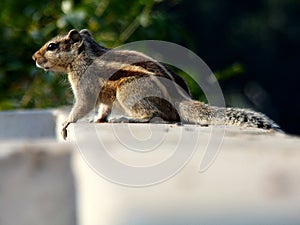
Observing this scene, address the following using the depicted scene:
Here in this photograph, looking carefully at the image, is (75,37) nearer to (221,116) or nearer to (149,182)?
(221,116)

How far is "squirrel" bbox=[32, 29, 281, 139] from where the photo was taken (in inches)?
129

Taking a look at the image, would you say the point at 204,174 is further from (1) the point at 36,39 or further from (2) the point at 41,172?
(1) the point at 36,39

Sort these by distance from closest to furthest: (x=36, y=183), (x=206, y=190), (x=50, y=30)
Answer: (x=206, y=190) < (x=36, y=183) < (x=50, y=30)

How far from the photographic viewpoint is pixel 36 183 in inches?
82.9

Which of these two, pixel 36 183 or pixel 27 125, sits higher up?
pixel 36 183

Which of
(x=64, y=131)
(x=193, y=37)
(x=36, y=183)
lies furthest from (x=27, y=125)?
(x=193, y=37)

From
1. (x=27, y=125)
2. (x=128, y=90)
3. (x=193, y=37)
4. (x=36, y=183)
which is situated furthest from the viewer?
(x=193, y=37)

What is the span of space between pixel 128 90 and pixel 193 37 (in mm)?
10763

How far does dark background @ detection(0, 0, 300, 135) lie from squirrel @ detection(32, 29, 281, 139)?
124cm

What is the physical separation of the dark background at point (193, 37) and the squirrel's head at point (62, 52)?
118 centimetres

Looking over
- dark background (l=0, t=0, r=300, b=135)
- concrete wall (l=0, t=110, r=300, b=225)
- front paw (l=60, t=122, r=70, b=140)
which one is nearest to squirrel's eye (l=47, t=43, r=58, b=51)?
front paw (l=60, t=122, r=70, b=140)

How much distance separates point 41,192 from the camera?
6.91 feet

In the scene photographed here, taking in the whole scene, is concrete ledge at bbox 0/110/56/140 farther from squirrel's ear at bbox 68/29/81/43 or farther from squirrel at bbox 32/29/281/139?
squirrel's ear at bbox 68/29/81/43

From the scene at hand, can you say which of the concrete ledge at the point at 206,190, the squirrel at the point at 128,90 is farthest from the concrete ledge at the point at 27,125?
the concrete ledge at the point at 206,190
